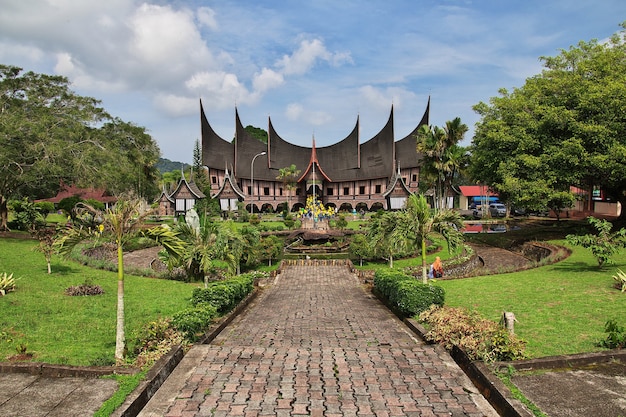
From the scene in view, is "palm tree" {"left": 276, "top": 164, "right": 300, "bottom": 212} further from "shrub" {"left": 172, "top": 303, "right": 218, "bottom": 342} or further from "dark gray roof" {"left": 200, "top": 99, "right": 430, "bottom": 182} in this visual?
"shrub" {"left": 172, "top": 303, "right": 218, "bottom": 342}

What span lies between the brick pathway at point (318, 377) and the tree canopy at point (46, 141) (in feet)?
48.0

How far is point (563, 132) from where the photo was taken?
20406 millimetres

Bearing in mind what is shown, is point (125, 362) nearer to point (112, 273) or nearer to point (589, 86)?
point (112, 273)

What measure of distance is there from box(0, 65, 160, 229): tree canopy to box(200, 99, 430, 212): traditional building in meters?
25.1

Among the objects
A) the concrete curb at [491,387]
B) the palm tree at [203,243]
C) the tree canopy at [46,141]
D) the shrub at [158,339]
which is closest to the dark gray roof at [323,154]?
the tree canopy at [46,141]

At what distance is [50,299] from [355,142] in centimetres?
4654

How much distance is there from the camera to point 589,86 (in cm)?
1917

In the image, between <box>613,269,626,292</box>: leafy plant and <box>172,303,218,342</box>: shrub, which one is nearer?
<box>172,303,218,342</box>: shrub

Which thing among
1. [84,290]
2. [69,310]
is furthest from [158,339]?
[84,290]

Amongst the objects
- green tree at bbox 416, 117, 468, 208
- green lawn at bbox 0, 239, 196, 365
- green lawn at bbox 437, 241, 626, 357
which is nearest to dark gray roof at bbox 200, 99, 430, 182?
green tree at bbox 416, 117, 468, 208

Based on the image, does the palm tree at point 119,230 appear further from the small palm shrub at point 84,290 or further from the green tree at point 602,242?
the green tree at point 602,242

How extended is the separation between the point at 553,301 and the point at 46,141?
63.7ft

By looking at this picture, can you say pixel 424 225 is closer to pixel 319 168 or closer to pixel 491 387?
pixel 491 387

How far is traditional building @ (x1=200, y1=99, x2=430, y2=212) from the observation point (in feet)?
161
